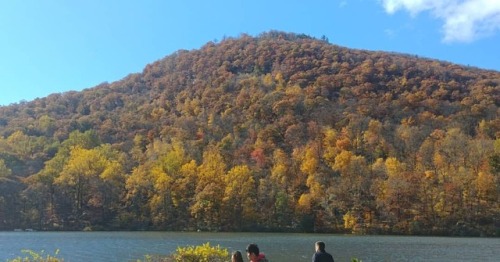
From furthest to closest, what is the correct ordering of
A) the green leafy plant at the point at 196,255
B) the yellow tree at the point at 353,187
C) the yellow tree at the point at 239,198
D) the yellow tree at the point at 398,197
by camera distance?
the yellow tree at the point at 239,198, the yellow tree at the point at 353,187, the yellow tree at the point at 398,197, the green leafy plant at the point at 196,255

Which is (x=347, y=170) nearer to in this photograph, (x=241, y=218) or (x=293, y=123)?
(x=241, y=218)

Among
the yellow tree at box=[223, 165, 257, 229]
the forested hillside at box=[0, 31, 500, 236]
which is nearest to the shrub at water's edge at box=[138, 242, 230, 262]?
the forested hillside at box=[0, 31, 500, 236]

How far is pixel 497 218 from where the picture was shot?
261 ft

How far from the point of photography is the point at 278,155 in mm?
104125

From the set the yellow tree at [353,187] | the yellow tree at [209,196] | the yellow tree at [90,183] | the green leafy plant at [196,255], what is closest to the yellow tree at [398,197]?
the yellow tree at [353,187]

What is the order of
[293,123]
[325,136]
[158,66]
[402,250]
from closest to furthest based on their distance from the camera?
1. [402,250]
2. [325,136]
3. [293,123]
4. [158,66]

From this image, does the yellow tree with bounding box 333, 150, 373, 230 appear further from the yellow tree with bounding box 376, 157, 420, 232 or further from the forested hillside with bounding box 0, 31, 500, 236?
the yellow tree with bounding box 376, 157, 420, 232

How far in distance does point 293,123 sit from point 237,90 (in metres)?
34.3

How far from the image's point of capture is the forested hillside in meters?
86.6

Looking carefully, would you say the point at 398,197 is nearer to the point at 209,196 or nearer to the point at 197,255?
the point at 209,196

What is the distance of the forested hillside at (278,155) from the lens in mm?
86625

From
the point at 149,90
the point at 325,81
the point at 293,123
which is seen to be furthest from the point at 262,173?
the point at 149,90

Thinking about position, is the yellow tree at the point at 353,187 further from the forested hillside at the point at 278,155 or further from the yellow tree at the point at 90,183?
the yellow tree at the point at 90,183

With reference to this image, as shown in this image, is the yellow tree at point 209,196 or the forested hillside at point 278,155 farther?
the yellow tree at point 209,196
